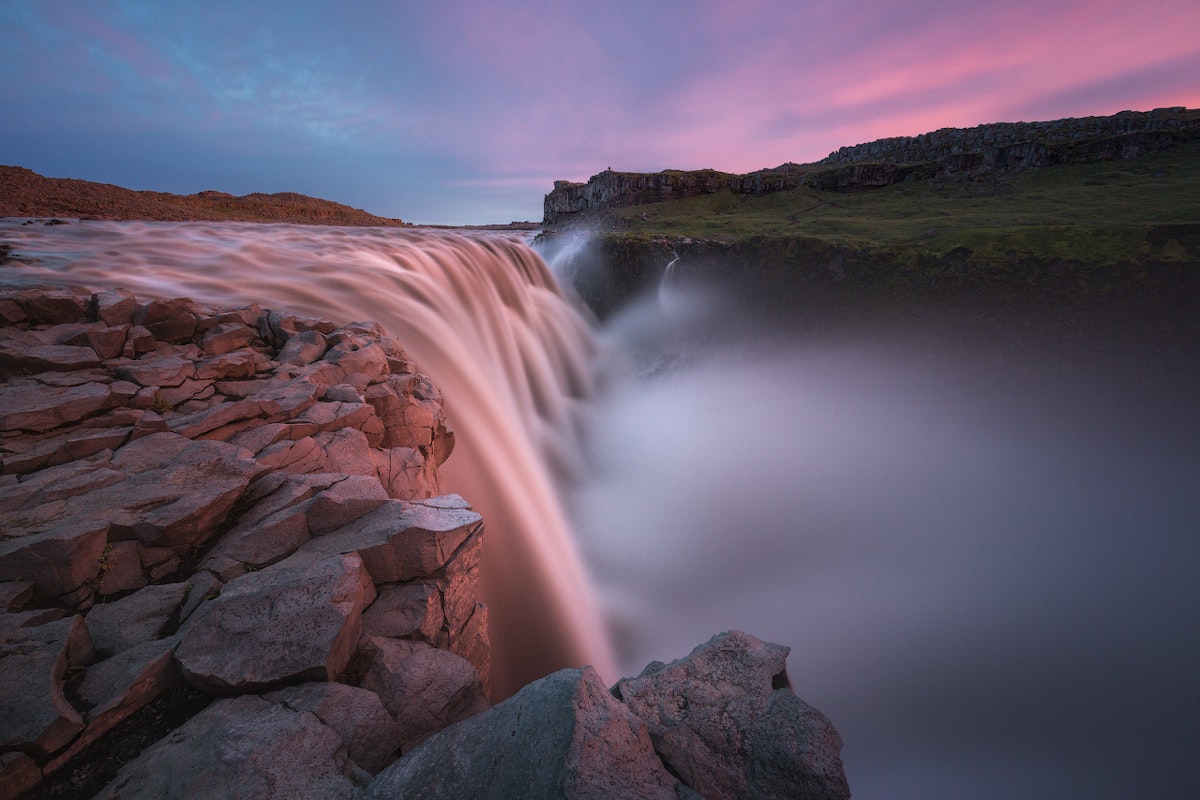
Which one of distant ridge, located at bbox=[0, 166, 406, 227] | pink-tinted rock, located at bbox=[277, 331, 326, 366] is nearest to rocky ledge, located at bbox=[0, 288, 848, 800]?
pink-tinted rock, located at bbox=[277, 331, 326, 366]

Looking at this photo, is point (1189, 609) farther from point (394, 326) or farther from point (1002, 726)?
point (394, 326)

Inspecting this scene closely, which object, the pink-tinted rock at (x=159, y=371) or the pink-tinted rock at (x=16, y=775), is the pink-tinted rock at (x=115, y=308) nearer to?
the pink-tinted rock at (x=159, y=371)

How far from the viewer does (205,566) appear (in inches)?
176

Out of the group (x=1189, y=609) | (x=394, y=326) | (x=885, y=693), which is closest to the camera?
(x=885, y=693)

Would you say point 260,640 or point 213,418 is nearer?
point 260,640

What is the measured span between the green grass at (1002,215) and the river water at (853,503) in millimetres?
4305

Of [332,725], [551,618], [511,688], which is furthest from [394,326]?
[332,725]

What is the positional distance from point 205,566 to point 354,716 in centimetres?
228

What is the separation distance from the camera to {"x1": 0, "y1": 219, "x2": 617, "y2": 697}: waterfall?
8719mm

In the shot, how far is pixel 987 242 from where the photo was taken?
774 inches

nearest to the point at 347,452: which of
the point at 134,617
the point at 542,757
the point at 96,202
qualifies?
the point at 134,617

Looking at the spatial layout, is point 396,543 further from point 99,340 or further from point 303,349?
point 99,340

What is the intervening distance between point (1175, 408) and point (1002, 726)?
1435 centimetres

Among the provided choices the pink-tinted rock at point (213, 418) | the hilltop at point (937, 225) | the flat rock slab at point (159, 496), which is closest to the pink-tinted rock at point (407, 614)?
the flat rock slab at point (159, 496)
